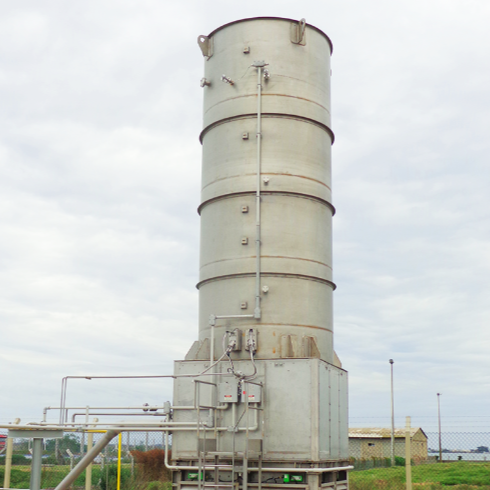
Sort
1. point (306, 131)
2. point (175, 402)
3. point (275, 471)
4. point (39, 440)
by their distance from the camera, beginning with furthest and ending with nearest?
point (306, 131) < point (175, 402) < point (275, 471) < point (39, 440)

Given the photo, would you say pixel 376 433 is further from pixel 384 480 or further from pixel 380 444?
pixel 384 480

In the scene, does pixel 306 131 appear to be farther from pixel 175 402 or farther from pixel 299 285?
pixel 175 402

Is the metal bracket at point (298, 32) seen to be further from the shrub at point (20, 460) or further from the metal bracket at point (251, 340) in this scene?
the shrub at point (20, 460)

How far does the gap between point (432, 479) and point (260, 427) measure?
16511 millimetres

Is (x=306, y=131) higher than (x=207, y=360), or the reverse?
(x=306, y=131)

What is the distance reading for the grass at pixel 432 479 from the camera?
18938mm

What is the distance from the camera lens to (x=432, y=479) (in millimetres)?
25000

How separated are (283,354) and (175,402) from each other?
92.6 inches

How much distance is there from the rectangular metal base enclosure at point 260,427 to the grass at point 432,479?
7.57 meters

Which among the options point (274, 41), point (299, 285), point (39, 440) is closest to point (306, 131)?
point (274, 41)

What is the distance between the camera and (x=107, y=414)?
1256 cm

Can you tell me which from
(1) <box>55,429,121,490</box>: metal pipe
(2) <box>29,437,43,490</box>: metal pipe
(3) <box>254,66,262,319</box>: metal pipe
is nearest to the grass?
(3) <box>254,66,262,319</box>: metal pipe

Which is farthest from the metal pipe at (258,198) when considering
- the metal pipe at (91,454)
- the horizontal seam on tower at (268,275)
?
the metal pipe at (91,454)

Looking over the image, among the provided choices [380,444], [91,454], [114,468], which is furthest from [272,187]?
[380,444]
